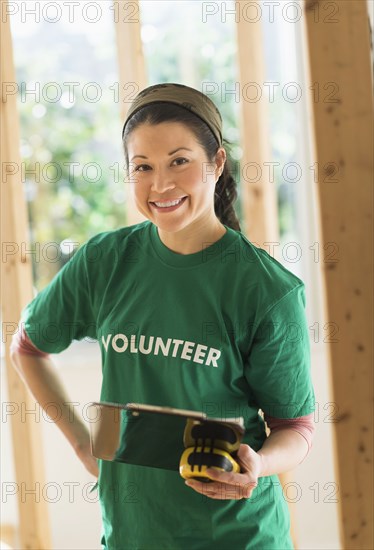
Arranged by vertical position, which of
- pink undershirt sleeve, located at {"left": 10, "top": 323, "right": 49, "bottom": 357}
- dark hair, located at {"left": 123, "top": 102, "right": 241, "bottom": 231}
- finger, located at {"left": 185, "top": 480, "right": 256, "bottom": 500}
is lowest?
finger, located at {"left": 185, "top": 480, "right": 256, "bottom": 500}

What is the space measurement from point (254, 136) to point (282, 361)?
83cm

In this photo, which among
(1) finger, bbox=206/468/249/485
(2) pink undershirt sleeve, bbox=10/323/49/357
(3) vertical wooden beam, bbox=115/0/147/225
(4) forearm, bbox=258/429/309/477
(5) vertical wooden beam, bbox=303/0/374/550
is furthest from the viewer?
(3) vertical wooden beam, bbox=115/0/147/225

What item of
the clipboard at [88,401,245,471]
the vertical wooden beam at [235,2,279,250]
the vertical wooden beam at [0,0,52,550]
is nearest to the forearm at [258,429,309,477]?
the clipboard at [88,401,245,471]

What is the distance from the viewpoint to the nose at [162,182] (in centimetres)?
124

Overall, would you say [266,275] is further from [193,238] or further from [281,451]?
[281,451]

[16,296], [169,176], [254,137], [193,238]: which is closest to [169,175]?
[169,176]

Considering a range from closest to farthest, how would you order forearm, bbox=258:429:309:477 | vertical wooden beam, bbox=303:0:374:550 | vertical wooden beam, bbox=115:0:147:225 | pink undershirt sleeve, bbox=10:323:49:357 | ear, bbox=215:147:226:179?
vertical wooden beam, bbox=303:0:374:550 → forearm, bbox=258:429:309:477 → ear, bbox=215:147:226:179 → pink undershirt sleeve, bbox=10:323:49:357 → vertical wooden beam, bbox=115:0:147:225

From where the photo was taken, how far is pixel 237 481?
44.1 inches

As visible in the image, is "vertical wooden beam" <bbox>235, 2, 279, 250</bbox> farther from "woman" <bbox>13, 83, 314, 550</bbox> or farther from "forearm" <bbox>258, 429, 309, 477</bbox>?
"forearm" <bbox>258, 429, 309, 477</bbox>

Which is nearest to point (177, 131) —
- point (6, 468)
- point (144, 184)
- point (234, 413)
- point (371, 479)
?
point (144, 184)

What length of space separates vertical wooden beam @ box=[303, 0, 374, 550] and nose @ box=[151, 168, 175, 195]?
13.4 inches

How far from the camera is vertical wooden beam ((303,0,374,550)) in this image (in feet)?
3.10

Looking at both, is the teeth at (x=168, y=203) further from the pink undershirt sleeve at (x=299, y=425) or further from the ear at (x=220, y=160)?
the pink undershirt sleeve at (x=299, y=425)

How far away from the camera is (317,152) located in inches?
37.7
